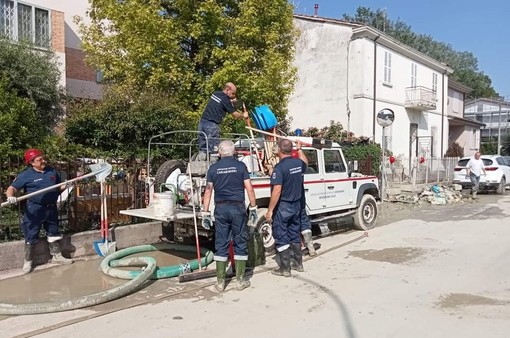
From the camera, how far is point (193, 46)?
48.2 ft

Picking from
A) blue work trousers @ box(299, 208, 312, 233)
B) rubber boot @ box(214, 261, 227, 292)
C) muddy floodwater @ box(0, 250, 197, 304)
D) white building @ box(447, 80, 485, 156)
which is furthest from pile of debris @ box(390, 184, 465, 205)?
white building @ box(447, 80, 485, 156)

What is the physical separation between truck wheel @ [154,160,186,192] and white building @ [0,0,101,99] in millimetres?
9849

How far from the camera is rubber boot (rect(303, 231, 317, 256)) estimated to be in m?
7.77

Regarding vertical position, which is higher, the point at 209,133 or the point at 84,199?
the point at 209,133

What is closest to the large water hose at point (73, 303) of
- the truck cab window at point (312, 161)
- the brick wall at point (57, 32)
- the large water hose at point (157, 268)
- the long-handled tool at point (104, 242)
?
the large water hose at point (157, 268)

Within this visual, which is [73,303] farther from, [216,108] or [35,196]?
[216,108]

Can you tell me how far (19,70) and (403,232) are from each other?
464 inches

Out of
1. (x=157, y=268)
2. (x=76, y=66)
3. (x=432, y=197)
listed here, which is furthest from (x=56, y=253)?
(x=76, y=66)

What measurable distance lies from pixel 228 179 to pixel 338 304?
6.94 feet

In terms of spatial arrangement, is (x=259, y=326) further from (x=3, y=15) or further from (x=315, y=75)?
(x=315, y=75)

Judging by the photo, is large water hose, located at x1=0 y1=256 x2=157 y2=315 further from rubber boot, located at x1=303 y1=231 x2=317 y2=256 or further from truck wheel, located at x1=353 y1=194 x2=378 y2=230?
truck wheel, located at x1=353 y1=194 x2=378 y2=230

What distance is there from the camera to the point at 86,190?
853cm

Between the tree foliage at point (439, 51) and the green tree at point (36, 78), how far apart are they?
1839 inches

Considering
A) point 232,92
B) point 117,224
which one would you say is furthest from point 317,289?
point 117,224
